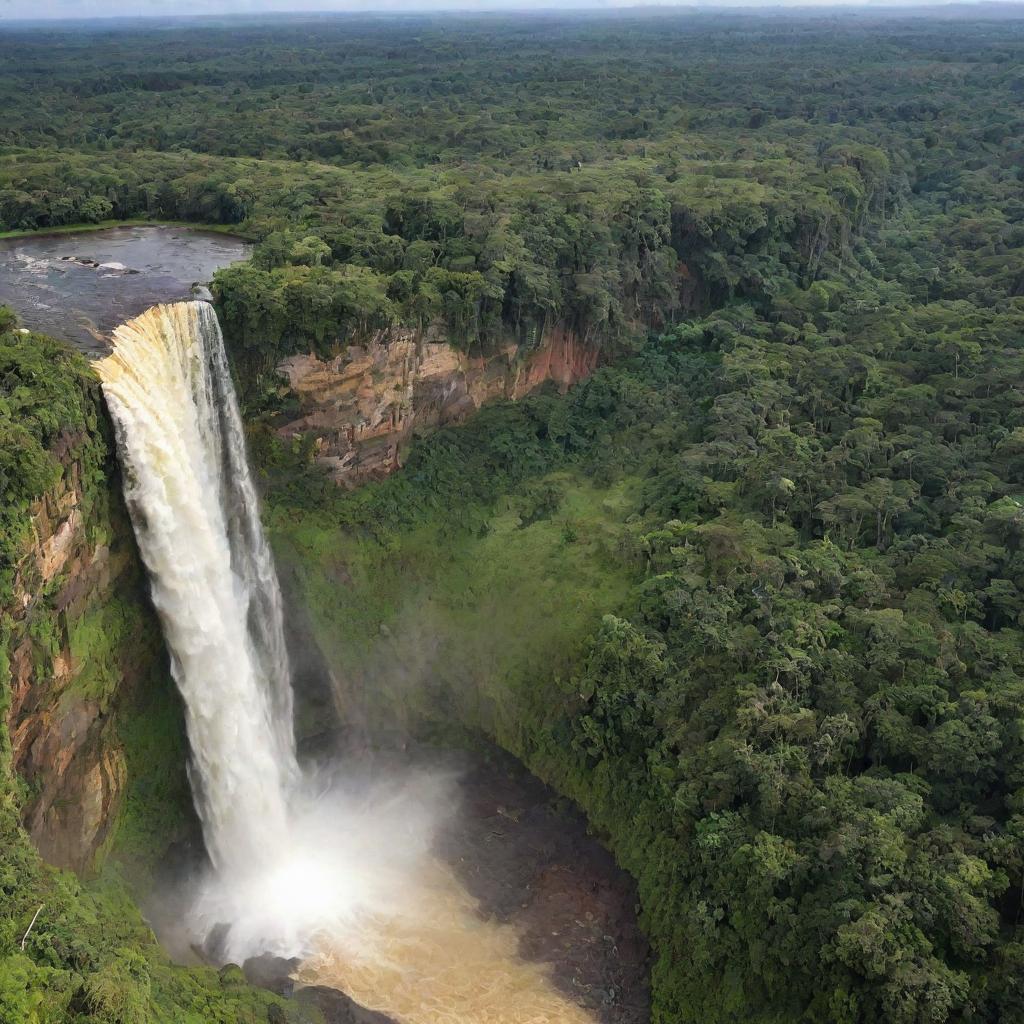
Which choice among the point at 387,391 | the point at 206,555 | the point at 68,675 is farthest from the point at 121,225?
the point at 68,675

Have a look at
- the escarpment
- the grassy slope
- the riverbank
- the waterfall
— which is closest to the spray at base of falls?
the waterfall

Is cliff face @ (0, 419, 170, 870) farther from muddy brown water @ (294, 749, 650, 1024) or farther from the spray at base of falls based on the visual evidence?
muddy brown water @ (294, 749, 650, 1024)

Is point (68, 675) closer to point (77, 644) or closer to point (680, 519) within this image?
point (77, 644)

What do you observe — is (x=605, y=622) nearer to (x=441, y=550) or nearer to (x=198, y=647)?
(x=441, y=550)

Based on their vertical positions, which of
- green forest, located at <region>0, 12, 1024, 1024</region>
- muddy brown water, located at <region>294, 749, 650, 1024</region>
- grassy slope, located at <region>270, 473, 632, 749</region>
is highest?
green forest, located at <region>0, 12, 1024, 1024</region>

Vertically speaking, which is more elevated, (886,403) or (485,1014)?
(886,403)

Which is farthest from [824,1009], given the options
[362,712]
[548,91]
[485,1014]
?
[548,91]

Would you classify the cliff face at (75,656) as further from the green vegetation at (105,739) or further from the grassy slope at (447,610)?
the grassy slope at (447,610)
